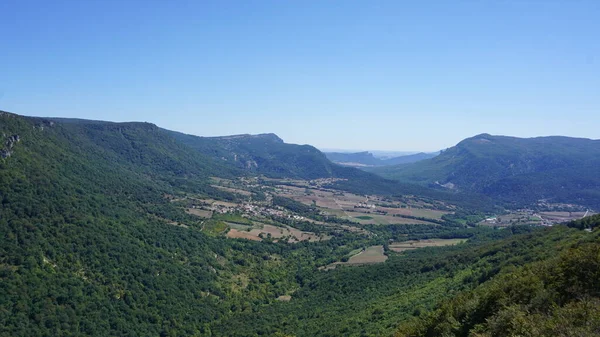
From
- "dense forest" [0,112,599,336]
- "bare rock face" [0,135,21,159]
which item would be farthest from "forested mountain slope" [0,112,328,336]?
"bare rock face" [0,135,21,159]

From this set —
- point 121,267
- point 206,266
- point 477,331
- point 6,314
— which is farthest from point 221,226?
point 477,331

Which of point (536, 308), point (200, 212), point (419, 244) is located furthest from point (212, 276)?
point (536, 308)

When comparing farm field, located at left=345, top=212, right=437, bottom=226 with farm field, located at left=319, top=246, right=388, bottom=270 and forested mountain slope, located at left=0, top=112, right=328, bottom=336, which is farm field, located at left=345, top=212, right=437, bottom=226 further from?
forested mountain slope, located at left=0, top=112, right=328, bottom=336

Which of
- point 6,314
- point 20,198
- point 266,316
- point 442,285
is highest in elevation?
point 20,198

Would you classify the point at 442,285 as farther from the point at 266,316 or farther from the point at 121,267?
the point at 121,267

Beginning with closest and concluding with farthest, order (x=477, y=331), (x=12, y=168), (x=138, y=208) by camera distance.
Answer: (x=477, y=331) < (x=12, y=168) < (x=138, y=208)

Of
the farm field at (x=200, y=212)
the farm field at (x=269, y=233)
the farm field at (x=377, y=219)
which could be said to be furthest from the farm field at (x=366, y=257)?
the farm field at (x=200, y=212)
